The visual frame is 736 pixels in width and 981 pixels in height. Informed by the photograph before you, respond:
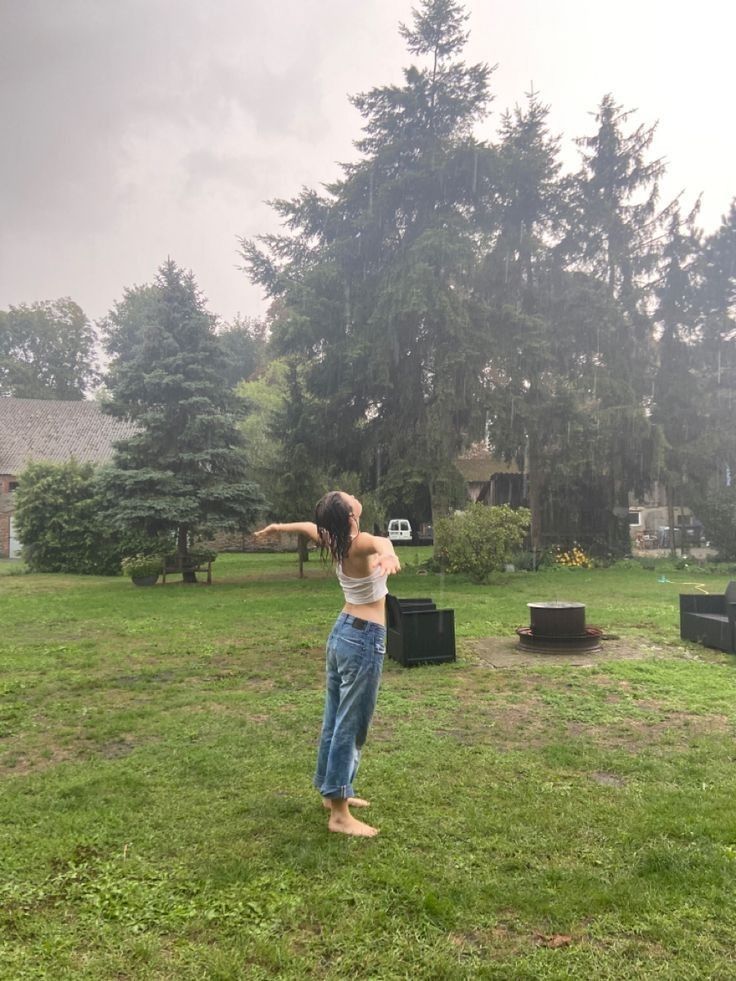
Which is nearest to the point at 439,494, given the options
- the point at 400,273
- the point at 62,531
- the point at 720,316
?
the point at 400,273

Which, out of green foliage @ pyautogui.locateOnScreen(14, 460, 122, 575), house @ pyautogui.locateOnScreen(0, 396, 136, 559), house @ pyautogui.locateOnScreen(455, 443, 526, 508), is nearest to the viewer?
green foliage @ pyautogui.locateOnScreen(14, 460, 122, 575)

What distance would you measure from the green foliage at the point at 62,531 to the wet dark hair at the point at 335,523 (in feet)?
62.2

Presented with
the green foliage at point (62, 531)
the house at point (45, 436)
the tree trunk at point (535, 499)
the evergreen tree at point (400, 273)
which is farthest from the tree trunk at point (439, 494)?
the house at point (45, 436)

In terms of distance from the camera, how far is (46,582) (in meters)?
17.9

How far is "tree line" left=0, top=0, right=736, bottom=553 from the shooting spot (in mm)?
18438

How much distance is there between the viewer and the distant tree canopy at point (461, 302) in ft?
60.5

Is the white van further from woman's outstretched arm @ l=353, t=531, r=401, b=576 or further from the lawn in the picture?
woman's outstretched arm @ l=353, t=531, r=401, b=576

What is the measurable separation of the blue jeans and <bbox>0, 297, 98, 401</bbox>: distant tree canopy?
52235 mm

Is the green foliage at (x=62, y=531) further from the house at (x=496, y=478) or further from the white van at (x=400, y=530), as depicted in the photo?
the white van at (x=400, y=530)

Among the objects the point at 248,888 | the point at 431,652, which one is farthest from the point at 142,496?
the point at 248,888

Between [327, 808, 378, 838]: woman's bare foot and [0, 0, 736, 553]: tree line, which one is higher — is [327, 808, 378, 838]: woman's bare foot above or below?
below

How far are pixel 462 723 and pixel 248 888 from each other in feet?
9.05

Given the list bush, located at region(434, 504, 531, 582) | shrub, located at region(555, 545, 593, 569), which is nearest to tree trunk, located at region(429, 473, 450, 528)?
bush, located at region(434, 504, 531, 582)

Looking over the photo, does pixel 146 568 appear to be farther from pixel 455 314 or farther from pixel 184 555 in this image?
pixel 455 314
